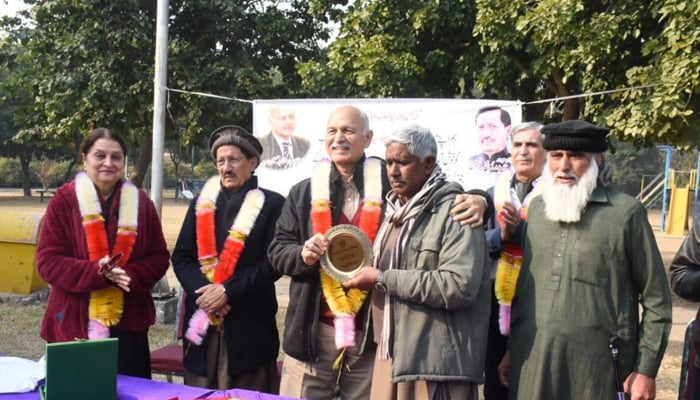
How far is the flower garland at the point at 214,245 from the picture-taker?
332 centimetres

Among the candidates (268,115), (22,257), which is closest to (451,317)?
(268,115)

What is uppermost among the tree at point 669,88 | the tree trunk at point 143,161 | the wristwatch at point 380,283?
the tree at point 669,88

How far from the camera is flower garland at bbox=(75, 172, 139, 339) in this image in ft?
10.5

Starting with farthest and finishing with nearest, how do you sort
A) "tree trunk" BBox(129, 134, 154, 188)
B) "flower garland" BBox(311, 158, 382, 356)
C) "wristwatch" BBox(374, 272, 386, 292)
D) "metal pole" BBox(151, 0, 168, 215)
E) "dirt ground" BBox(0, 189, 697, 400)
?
"tree trunk" BBox(129, 134, 154, 188)
"metal pole" BBox(151, 0, 168, 215)
"dirt ground" BBox(0, 189, 697, 400)
"flower garland" BBox(311, 158, 382, 356)
"wristwatch" BBox(374, 272, 386, 292)

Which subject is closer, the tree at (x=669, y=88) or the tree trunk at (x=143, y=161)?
the tree at (x=669, y=88)

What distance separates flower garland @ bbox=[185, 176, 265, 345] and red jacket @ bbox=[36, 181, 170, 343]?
0.79 ft

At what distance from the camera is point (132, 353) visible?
333 cm

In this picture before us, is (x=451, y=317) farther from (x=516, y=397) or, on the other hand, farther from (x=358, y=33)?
(x=358, y=33)

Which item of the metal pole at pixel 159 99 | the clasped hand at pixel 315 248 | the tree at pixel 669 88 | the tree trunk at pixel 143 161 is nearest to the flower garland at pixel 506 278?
the clasped hand at pixel 315 248

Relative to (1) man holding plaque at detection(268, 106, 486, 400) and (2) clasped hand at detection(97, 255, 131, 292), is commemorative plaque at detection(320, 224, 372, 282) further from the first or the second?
(2) clasped hand at detection(97, 255, 131, 292)

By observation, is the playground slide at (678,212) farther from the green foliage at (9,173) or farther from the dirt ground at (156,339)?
the green foliage at (9,173)

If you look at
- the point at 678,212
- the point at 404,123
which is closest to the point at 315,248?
the point at 404,123

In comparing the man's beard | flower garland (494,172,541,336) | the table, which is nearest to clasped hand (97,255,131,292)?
the table

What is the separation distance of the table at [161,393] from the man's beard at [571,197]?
1274mm
